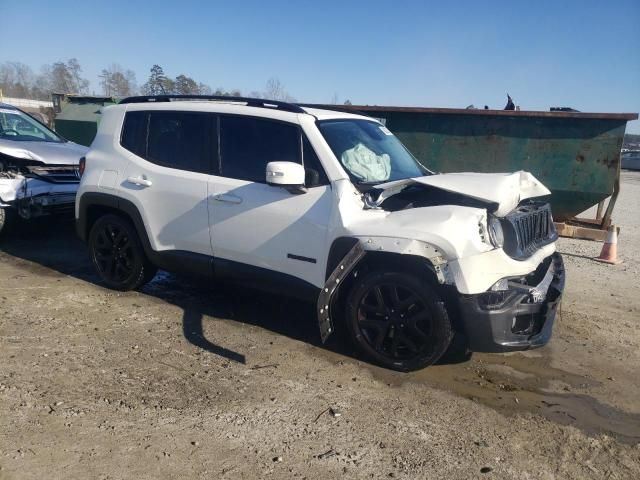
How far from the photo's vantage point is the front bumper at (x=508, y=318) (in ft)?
11.2

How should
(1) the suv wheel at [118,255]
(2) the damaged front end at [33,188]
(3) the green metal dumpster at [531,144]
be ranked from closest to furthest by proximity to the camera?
(1) the suv wheel at [118,255] < (2) the damaged front end at [33,188] < (3) the green metal dumpster at [531,144]

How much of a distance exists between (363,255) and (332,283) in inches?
11.6

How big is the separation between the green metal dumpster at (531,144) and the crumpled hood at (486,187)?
459 cm

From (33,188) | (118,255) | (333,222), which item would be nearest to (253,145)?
(333,222)

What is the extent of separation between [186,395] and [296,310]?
181 centimetres

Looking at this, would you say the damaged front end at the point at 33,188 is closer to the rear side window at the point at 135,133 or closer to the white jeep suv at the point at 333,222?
the white jeep suv at the point at 333,222

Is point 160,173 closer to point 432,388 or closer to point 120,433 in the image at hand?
point 120,433

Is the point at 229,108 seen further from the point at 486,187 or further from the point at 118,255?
the point at 486,187

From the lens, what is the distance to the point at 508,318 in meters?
3.43

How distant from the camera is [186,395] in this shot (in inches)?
133

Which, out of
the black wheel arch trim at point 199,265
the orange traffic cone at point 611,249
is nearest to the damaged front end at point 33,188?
the black wheel arch trim at point 199,265

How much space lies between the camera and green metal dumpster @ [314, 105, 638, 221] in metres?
7.85

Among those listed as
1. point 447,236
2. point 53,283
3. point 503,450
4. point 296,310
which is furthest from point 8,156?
point 503,450

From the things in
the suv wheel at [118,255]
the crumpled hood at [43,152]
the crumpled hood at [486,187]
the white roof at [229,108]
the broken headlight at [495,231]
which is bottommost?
the suv wheel at [118,255]
